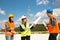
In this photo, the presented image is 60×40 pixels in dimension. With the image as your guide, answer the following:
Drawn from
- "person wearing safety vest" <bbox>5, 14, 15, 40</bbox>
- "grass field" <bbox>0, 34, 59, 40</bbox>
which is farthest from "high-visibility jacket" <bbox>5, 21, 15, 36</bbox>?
"grass field" <bbox>0, 34, 59, 40</bbox>

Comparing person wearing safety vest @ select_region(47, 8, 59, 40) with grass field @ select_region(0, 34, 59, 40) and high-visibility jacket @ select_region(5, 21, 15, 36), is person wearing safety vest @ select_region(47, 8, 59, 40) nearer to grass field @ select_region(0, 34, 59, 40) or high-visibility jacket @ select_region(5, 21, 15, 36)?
high-visibility jacket @ select_region(5, 21, 15, 36)

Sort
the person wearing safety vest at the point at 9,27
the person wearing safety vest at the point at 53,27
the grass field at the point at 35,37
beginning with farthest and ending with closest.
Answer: the grass field at the point at 35,37
the person wearing safety vest at the point at 9,27
the person wearing safety vest at the point at 53,27

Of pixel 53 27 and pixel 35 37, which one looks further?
pixel 35 37

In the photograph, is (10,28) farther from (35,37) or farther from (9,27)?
(35,37)

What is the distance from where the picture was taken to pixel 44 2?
6.92 m

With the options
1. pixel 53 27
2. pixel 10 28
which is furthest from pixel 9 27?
pixel 53 27

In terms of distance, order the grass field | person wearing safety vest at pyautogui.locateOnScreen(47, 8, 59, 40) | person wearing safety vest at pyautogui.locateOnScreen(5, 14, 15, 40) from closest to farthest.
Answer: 1. person wearing safety vest at pyautogui.locateOnScreen(47, 8, 59, 40)
2. person wearing safety vest at pyautogui.locateOnScreen(5, 14, 15, 40)
3. the grass field

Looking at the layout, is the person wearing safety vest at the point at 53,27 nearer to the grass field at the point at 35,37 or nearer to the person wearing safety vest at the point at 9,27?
the person wearing safety vest at the point at 9,27

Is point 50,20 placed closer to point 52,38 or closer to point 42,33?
point 52,38

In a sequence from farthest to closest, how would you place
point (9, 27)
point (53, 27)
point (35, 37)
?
point (35, 37), point (9, 27), point (53, 27)

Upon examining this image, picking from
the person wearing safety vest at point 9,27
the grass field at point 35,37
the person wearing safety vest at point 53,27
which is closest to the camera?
the person wearing safety vest at point 53,27

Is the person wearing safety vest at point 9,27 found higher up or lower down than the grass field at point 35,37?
higher up

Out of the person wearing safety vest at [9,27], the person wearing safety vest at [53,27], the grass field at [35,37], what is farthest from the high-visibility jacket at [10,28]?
the person wearing safety vest at [53,27]

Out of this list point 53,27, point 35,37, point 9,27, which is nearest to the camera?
point 53,27
